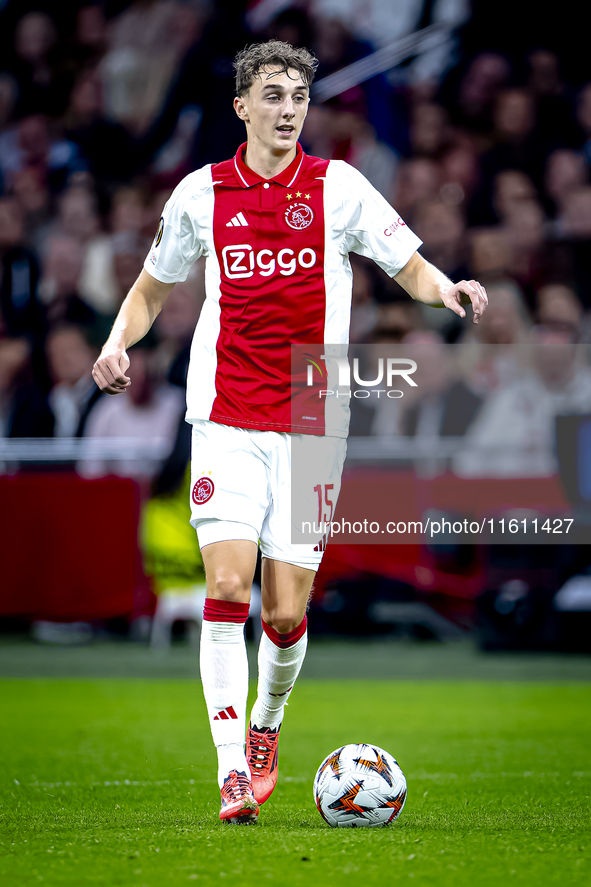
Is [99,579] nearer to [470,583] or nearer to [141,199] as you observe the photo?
[470,583]

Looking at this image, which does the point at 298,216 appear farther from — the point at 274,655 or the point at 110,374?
the point at 274,655

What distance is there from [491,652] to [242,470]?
19.4 ft

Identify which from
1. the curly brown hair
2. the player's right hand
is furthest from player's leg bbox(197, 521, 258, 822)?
the curly brown hair

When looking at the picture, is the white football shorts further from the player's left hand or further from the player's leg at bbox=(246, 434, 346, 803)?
the player's left hand

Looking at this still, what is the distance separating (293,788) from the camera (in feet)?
16.1

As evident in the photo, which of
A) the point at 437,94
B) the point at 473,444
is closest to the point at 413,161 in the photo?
the point at 437,94

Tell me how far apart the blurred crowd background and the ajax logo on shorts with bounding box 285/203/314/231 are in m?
5.39

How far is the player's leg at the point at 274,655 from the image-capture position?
430 centimetres

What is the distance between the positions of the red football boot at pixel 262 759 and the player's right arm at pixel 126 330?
1.41m

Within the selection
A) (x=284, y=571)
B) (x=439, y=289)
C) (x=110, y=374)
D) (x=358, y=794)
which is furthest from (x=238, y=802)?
(x=439, y=289)

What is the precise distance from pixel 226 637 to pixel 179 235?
150 cm

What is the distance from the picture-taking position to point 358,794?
12.8 ft

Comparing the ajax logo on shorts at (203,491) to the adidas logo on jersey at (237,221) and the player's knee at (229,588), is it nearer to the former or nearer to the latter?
the player's knee at (229,588)

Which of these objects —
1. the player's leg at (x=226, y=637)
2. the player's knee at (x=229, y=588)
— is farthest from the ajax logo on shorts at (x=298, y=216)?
the player's knee at (x=229, y=588)
